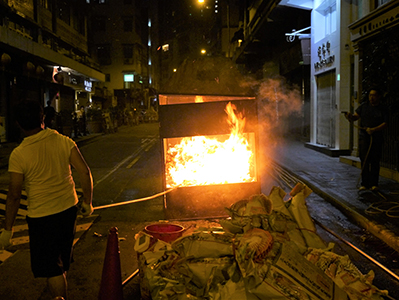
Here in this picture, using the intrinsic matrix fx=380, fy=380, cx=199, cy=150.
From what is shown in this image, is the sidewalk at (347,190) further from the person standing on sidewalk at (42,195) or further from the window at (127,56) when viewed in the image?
the window at (127,56)

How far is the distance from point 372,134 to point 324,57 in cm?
837

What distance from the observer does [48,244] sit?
10.7 ft

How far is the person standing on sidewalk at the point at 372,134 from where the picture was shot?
25.5 ft

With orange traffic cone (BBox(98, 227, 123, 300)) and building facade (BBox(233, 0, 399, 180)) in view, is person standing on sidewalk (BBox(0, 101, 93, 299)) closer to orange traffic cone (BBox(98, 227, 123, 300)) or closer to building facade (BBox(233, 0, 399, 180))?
orange traffic cone (BBox(98, 227, 123, 300))

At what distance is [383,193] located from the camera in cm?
787

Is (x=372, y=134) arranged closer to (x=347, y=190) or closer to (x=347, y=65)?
(x=347, y=190)

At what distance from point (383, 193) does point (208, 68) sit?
176 inches

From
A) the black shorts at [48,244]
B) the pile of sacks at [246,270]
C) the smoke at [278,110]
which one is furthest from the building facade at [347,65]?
the black shorts at [48,244]

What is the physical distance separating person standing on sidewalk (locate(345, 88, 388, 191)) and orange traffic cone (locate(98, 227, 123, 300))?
609cm

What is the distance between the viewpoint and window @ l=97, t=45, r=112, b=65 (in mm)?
60844

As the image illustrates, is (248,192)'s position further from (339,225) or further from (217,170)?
(339,225)

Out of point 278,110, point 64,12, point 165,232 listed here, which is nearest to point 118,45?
point 64,12

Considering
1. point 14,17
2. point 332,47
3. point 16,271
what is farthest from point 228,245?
point 14,17

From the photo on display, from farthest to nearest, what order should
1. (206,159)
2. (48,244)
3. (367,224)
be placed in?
(206,159) < (367,224) < (48,244)
